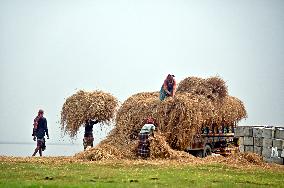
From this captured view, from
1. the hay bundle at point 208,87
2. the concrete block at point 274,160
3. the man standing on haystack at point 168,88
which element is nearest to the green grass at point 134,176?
the concrete block at point 274,160

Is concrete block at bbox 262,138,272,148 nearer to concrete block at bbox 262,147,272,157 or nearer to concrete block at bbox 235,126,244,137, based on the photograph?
concrete block at bbox 262,147,272,157

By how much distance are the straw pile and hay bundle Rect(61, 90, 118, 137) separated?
1255 millimetres

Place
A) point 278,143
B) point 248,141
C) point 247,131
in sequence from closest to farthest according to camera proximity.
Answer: point 278,143 → point 248,141 → point 247,131

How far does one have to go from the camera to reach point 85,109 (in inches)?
972

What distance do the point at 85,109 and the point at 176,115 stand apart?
5488mm

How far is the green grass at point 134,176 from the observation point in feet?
37.6

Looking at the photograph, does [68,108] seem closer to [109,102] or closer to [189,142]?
[109,102]

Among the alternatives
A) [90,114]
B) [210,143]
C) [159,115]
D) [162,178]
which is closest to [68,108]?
[90,114]

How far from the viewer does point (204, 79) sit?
23.9 metres

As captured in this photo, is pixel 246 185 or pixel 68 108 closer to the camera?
pixel 246 185

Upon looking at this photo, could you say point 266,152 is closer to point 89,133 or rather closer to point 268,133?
point 268,133

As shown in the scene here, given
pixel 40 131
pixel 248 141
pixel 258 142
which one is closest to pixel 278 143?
pixel 258 142

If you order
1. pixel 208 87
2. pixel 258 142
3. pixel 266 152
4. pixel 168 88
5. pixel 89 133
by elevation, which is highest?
pixel 208 87

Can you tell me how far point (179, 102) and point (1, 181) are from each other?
Result: 36.6 feet
